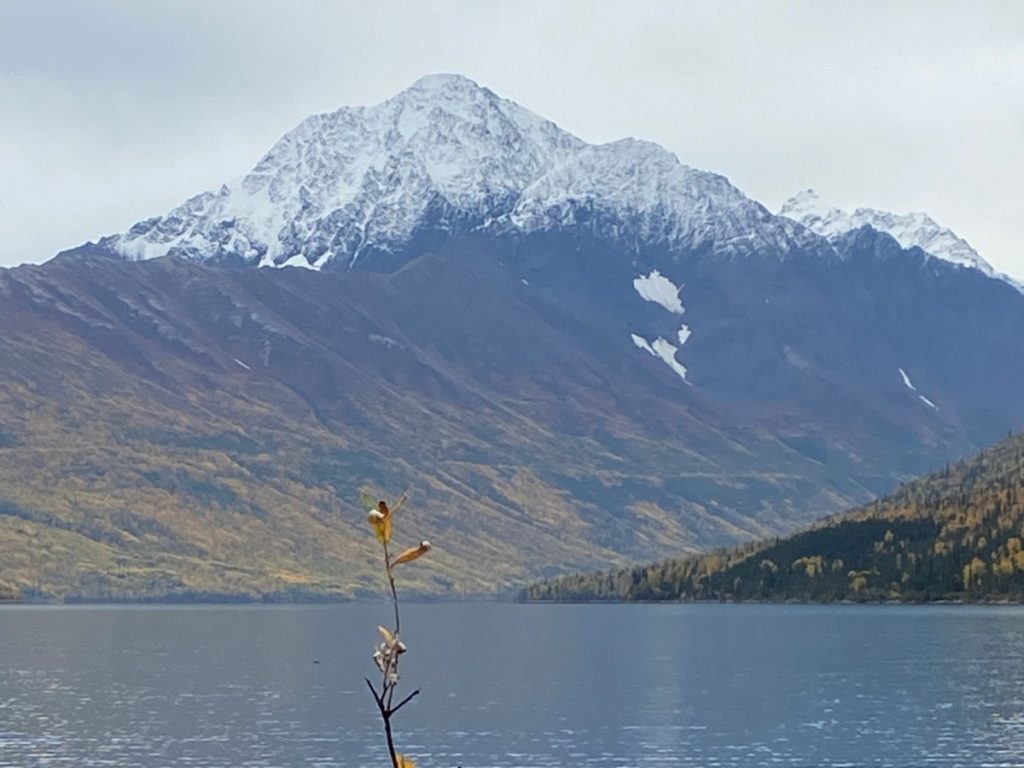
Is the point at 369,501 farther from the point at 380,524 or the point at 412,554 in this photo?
the point at 380,524

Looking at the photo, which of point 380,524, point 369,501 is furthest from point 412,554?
point 380,524

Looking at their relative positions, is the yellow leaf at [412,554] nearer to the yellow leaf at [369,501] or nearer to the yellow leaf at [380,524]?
the yellow leaf at [380,524]

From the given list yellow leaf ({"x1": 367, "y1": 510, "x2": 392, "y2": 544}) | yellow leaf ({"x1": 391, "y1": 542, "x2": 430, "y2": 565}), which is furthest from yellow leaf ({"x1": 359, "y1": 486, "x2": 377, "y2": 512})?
yellow leaf ({"x1": 391, "y1": 542, "x2": 430, "y2": 565})

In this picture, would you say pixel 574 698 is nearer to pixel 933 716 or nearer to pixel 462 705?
pixel 462 705

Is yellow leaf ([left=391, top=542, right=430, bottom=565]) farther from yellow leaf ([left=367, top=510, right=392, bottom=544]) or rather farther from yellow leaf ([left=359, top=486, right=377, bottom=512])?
yellow leaf ([left=359, top=486, right=377, bottom=512])

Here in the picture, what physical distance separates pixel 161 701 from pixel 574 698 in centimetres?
4667

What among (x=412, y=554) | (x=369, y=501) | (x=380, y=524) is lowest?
(x=412, y=554)

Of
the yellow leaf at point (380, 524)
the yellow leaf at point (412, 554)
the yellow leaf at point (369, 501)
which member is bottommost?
the yellow leaf at point (412, 554)

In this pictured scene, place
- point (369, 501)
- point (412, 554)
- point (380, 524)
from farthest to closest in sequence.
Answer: point (369, 501), point (412, 554), point (380, 524)

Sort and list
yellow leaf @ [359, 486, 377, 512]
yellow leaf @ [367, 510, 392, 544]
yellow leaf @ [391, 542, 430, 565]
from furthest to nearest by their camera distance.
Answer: yellow leaf @ [391, 542, 430, 565] → yellow leaf @ [359, 486, 377, 512] → yellow leaf @ [367, 510, 392, 544]

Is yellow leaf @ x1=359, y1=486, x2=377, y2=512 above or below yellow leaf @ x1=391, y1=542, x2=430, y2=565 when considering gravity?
above

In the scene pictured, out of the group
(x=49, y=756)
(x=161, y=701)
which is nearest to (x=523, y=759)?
(x=49, y=756)

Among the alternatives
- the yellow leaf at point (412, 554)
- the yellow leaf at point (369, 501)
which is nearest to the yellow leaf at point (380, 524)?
the yellow leaf at point (369, 501)

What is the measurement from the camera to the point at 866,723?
540 feet
